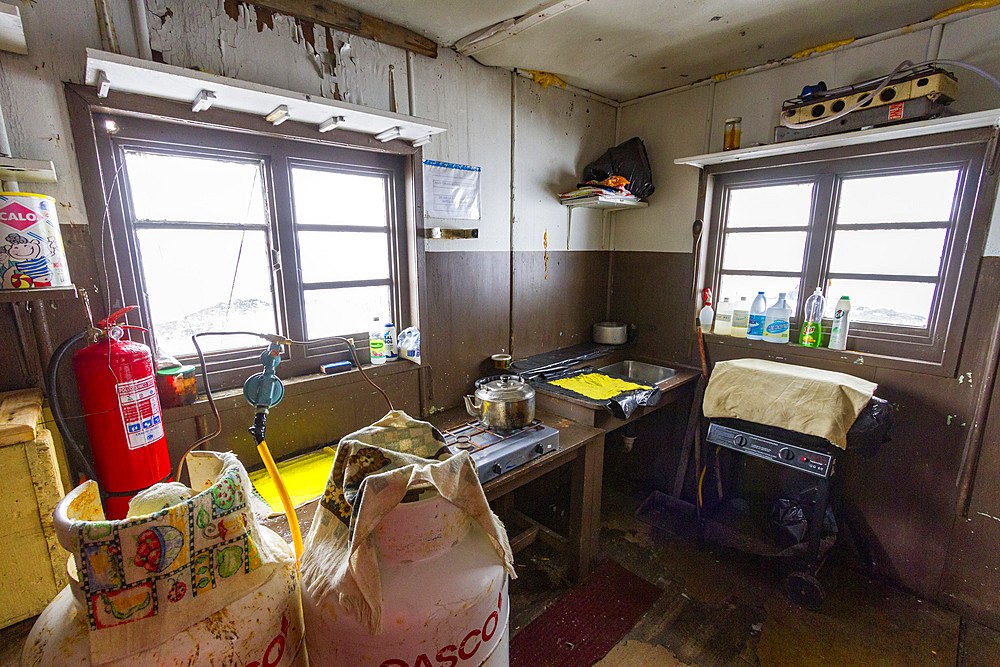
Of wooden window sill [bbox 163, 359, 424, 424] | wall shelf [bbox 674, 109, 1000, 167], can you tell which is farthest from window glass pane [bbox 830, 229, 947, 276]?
wooden window sill [bbox 163, 359, 424, 424]

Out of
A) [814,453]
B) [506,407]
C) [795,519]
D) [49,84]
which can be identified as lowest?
[795,519]

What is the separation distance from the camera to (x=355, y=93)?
Answer: 6.03ft

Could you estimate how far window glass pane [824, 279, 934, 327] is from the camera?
2115 mm

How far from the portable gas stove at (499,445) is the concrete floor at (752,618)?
2.76ft

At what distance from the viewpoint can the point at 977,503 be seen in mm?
1959

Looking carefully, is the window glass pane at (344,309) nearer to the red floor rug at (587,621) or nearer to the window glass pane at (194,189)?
the window glass pane at (194,189)

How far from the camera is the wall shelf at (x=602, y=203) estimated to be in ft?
8.57

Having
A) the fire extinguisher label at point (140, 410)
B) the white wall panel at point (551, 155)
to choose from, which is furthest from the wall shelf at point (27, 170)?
the white wall panel at point (551, 155)

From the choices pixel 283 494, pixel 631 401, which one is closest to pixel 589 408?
pixel 631 401

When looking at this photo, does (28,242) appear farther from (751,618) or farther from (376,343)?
(751,618)

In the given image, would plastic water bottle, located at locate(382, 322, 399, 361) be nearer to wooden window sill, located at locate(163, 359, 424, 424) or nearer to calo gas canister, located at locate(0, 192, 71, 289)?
wooden window sill, located at locate(163, 359, 424, 424)

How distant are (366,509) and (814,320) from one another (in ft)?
8.21

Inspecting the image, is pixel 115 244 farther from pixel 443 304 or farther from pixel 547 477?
pixel 547 477

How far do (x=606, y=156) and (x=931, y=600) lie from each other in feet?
9.70
